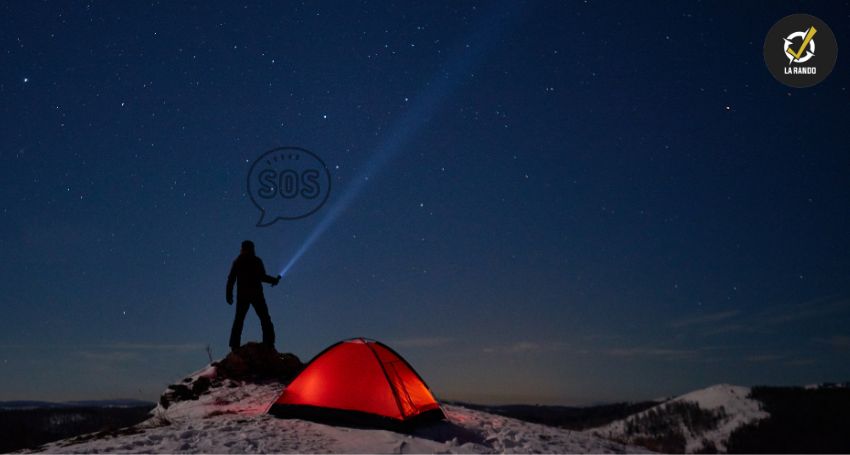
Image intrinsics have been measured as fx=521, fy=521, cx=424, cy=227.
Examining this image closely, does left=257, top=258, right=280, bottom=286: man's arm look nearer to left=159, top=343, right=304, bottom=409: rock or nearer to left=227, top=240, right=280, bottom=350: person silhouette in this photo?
left=227, top=240, right=280, bottom=350: person silhouette

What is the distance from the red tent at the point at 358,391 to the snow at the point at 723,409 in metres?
46.7

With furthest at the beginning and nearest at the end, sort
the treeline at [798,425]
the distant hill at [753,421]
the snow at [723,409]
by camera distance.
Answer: the snow at [723,409]
the distant hill at [753,421]
the treeline at [798,425]

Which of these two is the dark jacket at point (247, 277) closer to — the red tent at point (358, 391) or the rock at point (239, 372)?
the rock at point (239, 372)

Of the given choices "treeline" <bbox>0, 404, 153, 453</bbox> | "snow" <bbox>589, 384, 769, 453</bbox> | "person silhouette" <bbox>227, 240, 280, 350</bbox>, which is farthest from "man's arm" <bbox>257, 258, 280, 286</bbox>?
"treeline" <bbox>0, 404, 153, 453</bbox>

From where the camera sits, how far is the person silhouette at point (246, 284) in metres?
14.3

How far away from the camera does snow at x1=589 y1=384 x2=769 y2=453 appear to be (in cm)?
5638

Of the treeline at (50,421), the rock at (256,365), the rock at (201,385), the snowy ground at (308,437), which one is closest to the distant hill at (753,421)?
the snowy ground at (308,437)

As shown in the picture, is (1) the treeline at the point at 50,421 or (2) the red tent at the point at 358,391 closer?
(2) the red tent at the point at 358,391

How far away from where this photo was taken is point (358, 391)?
32.9 ft

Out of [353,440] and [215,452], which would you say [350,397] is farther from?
[215,452]

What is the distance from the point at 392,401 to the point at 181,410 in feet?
18.8

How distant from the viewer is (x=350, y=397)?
9984 millimetres

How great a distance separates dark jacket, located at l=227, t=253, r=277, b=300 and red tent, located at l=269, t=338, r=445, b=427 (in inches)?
170

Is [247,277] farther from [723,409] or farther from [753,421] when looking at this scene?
[723,409]
